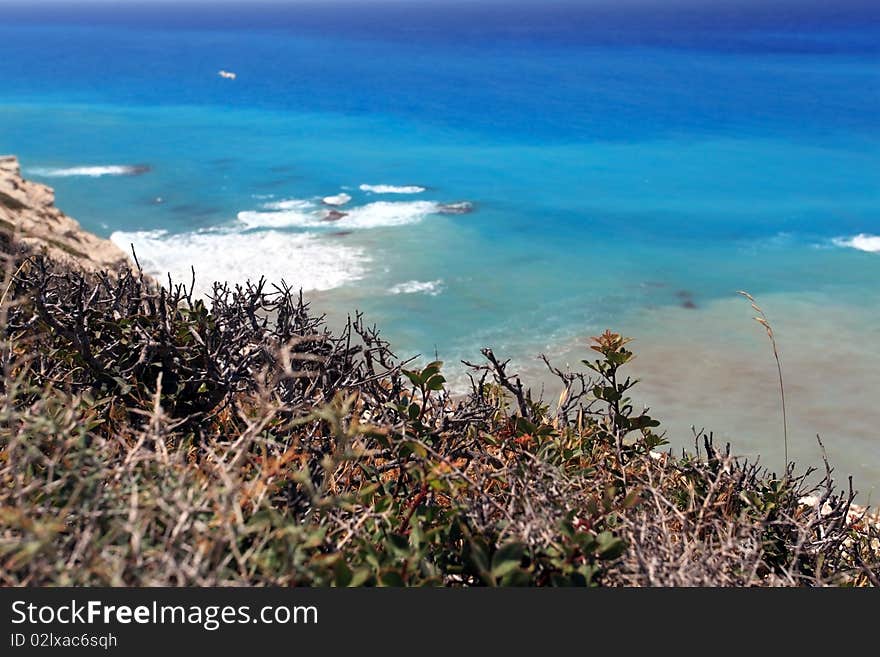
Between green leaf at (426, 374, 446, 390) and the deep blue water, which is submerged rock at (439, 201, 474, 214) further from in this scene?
green leaf at (426, 374, 446, 390)

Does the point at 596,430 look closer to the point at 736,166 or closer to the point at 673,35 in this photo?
the point at 736,166

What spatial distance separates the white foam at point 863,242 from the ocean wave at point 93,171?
70.1 feet

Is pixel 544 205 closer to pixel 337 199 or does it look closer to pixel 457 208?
pixel 457 208

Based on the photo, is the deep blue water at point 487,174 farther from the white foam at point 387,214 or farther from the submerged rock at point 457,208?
the submerged rock at point 457,208

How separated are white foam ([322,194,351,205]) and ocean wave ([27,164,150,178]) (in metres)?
7.56

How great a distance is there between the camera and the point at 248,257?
18250mm

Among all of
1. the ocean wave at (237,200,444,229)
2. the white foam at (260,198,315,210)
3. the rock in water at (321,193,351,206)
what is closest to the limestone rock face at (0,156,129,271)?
the ocean wave at (237,200,444,229)

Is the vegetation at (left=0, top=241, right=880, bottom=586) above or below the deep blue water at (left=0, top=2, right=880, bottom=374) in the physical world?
below

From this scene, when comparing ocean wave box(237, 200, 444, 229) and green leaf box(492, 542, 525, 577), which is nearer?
green leaf box(492, 542, 525, 577)

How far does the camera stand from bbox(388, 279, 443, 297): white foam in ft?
54.6

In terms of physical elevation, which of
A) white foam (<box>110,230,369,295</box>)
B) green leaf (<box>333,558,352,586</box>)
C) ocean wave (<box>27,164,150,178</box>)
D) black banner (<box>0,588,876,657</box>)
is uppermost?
ocean wave (<box>27,164,150,178</box>)

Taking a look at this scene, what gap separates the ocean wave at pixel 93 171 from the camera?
1060 inches

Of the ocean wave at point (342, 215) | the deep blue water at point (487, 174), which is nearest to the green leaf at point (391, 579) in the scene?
the deep blue water at point (487, 174)

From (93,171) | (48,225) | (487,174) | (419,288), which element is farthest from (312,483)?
(93,171)
